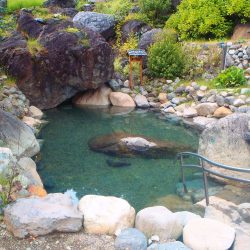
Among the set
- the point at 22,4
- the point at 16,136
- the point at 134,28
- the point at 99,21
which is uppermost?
the point at 22,4

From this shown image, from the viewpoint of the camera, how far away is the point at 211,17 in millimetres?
16188

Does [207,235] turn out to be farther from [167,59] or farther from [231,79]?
[167,59]

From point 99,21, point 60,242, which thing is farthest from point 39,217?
point 99,21

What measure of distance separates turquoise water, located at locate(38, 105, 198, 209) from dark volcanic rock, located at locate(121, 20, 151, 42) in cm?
553

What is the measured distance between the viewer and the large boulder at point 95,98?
15.0m

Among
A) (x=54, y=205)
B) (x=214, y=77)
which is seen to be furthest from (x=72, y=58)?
(x=54, y=205)

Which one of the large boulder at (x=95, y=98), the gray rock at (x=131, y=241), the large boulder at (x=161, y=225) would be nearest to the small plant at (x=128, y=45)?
the large boulder at (x=95, y=98)

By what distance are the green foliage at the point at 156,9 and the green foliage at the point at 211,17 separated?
1.87m

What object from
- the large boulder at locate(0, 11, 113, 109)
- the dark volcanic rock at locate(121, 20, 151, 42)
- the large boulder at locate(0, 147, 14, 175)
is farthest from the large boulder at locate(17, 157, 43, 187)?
the dark volcanic rock at locate(121, 20, 151, 42)

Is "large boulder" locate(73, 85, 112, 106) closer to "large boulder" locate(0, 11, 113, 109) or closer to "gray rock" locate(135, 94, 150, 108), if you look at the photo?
"large boulder" locate(0, 11, 113, 109)

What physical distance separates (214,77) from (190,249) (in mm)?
10914

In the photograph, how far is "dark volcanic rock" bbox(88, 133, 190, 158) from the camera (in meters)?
9.83

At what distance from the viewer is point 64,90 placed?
14453 millimetres

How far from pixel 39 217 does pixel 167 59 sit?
11.0m
